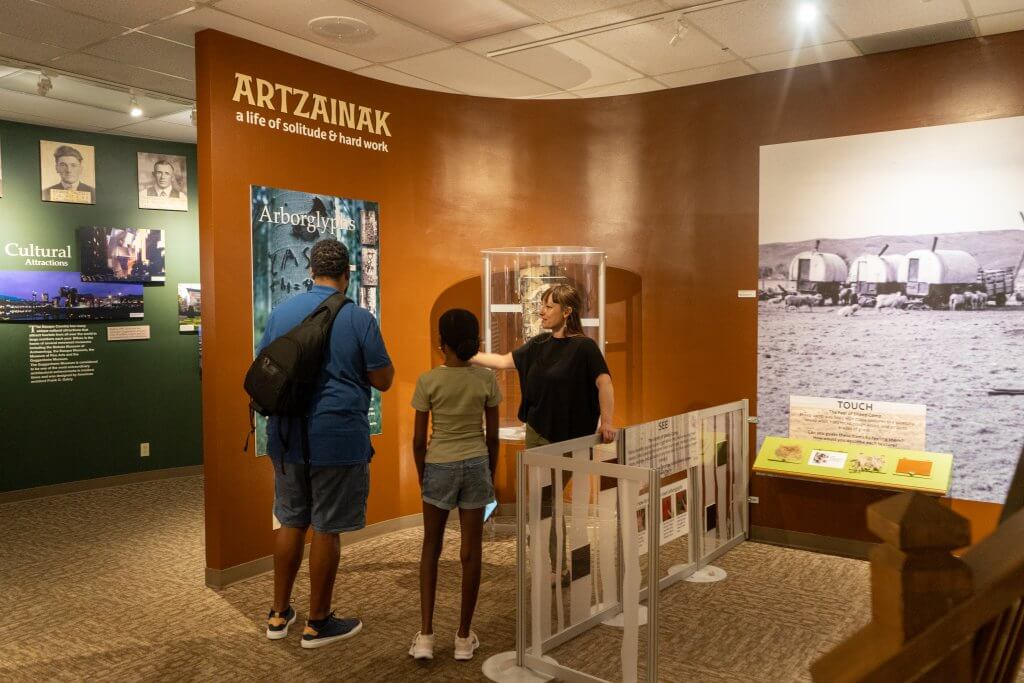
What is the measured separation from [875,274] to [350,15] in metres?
3.26

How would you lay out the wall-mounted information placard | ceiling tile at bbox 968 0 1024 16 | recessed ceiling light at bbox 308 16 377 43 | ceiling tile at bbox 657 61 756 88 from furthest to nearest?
the wall-mounted information placard
ceiling tile at bbox 657 61 756 88
recessed ceiling light at bbox 308 16 377 43
ceiling tile at bbox 968 0 1024 16

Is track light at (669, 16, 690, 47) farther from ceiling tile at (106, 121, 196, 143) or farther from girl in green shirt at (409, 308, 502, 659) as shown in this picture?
ceiling tile at (106, 121, 196, 143)

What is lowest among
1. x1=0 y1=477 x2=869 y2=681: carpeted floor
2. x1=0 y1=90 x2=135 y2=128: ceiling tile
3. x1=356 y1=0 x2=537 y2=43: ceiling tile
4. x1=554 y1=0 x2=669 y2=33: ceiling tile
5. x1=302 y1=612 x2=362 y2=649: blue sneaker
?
x1=0 y1=477 x2=869 y2=681: carpeted floor

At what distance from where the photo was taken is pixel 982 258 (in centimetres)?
432

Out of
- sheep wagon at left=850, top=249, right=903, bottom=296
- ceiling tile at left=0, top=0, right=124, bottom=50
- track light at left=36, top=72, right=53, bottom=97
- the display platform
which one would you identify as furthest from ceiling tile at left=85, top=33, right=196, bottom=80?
the display platform

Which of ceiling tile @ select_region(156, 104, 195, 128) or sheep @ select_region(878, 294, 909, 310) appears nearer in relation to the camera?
sheep @ select_region(878, 294, 909, 310)

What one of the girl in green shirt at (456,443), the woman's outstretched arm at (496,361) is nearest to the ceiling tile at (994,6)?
the woman's outstretched arm at (496,361)

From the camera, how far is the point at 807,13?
156 inches

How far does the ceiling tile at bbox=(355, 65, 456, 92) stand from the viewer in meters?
4.91

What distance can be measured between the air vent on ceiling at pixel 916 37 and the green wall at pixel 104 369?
18.1 ft

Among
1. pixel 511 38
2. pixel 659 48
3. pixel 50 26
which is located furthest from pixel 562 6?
pixel 50 26

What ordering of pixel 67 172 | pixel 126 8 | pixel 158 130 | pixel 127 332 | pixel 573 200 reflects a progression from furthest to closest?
1. pixel 127 332
2. pixel 158 130
3. pixel 67 172
4. pixel 573 200
5. pixel 126 8

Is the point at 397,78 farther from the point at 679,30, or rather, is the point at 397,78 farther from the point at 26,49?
the point at 26,49

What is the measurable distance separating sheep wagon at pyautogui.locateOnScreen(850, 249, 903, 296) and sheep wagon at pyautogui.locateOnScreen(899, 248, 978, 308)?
1.7 inches
